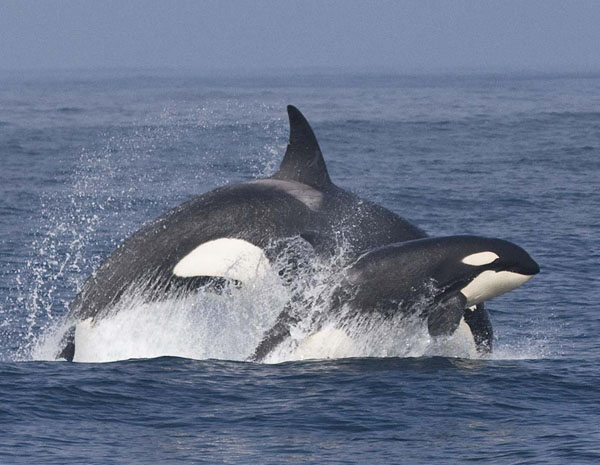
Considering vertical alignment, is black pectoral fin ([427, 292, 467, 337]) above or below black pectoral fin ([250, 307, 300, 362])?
above

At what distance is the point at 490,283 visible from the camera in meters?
14.0

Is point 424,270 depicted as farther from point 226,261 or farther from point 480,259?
point 226,261

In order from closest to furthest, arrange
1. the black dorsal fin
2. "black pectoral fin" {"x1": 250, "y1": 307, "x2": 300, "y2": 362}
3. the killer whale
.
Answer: "black pectoral fin" {"x1": 250, "y1": 307, "x2": 300, "y2": 362} → the killer whale → the black dorsal fin

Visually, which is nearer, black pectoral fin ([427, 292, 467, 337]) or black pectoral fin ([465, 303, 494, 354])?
black pectoral fin ([427, 292, 467, 337])

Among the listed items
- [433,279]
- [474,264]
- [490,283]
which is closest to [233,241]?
[433,279]

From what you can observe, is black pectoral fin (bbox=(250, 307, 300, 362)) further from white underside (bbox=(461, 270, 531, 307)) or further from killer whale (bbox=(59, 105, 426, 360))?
white underside (bbox=(461, 270, 531, 307))

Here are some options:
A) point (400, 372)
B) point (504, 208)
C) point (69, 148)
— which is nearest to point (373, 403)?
point (400, 372)

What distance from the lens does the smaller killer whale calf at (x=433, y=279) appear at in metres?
13.9

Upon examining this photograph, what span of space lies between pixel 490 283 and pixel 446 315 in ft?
2.19

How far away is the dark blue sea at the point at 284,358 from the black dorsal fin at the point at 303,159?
67.4 inches

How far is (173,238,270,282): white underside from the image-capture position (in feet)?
48.6

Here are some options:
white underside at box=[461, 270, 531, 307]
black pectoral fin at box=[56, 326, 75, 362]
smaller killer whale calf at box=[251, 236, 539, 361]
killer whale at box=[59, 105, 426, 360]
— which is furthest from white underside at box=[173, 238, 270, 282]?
white underside at box=[461, 270, 531, 307]

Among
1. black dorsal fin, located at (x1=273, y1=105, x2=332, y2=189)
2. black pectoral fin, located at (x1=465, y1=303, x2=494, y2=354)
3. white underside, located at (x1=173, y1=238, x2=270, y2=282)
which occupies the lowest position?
black pectoral fin, located at (x1=465, y1=303, x2=494, y2=354)

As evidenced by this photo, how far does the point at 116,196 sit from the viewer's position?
2812 centimetres
